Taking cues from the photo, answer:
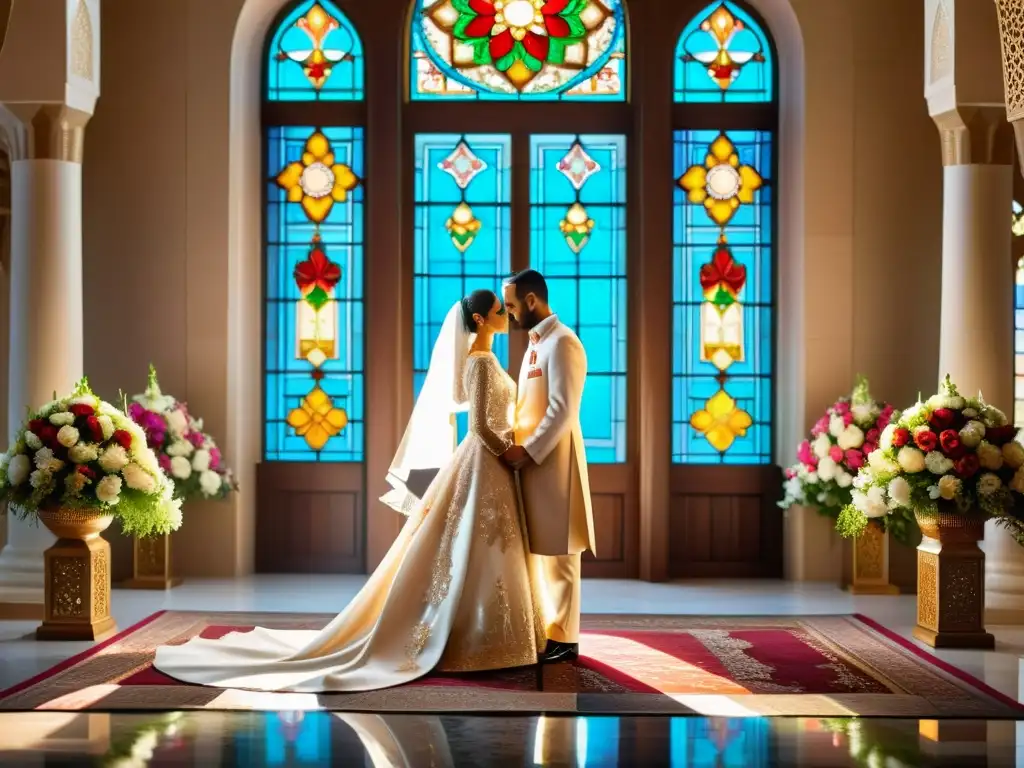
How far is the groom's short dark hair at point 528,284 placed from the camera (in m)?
6.86

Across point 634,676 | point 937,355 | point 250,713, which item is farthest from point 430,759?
point 937,355

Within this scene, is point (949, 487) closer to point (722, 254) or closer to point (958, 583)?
point (958, 583)

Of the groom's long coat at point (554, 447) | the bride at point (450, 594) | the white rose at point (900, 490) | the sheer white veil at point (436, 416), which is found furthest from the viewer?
the white rose at point (900, 490)

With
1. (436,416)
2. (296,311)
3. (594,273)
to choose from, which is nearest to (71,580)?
(436,416)

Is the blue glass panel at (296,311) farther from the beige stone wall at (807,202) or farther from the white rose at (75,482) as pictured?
the white rose at (75,482)

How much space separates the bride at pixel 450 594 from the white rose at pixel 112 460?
3.65 feet

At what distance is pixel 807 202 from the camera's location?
9.98m

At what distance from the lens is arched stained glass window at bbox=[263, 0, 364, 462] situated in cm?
1045

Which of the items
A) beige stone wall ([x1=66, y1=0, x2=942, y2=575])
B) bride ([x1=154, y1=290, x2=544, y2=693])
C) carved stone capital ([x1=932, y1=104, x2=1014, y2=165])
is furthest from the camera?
beige stone wall ([x1=66, y1=0, x2=942, y2=575])

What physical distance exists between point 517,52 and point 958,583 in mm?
5272

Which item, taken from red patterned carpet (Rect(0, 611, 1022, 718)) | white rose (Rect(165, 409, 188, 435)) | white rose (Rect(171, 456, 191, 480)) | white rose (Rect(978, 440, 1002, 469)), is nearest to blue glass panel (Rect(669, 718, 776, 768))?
red patterned carpet (Rect(0, 611, 1022, 718))

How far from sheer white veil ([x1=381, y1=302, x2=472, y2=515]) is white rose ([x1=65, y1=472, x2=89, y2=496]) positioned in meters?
1.64

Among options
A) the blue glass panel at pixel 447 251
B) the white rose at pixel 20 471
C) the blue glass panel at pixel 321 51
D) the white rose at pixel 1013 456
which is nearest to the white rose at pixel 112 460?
the white rose at pixel 20 471

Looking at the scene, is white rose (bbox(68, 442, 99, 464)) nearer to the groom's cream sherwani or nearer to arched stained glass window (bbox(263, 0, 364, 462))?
the groom's cream sherwani
